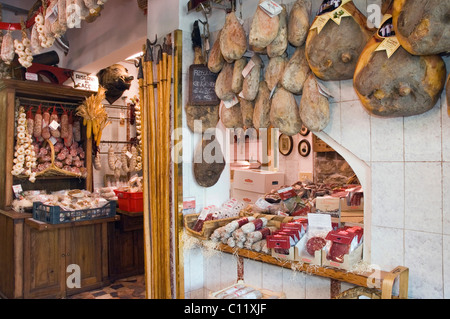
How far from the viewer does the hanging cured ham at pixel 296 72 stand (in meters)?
2.15

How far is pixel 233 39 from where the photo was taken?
242 centimetres

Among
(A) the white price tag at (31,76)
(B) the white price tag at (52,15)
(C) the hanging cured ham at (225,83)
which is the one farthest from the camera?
(A) the white price tag at (31,76)

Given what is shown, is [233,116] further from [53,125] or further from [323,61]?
[53,125]

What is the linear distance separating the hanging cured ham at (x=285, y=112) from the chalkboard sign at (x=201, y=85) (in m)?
0.77

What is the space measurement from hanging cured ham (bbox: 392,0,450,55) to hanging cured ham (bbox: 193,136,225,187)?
170 centimetres

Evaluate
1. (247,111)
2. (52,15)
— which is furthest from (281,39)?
(52,15)

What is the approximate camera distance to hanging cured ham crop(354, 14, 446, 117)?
158 centimetres

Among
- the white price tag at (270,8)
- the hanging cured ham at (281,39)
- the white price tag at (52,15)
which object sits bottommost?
the hanging cured ham at (281,39)

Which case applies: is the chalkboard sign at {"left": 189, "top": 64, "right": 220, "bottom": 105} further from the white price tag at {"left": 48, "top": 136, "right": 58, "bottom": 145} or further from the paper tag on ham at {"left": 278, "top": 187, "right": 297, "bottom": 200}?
the white price tag at {"left": 48, "top": 136, "right": 58, "bottom": 145}

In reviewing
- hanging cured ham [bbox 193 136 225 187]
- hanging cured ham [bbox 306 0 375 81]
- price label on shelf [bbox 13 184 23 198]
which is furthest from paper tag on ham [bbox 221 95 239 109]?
price label on shelf [bbox 13 184 23 198]

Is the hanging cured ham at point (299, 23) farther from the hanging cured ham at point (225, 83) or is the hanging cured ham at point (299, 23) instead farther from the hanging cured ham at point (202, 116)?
the hanging cured ham at point (202, 116)

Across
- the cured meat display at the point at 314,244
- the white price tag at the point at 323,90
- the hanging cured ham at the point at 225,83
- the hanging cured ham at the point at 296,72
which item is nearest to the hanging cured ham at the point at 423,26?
the white price tag at the point at 323,90

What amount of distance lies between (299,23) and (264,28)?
8.1 inches
